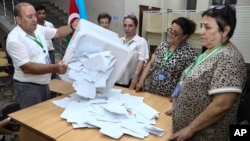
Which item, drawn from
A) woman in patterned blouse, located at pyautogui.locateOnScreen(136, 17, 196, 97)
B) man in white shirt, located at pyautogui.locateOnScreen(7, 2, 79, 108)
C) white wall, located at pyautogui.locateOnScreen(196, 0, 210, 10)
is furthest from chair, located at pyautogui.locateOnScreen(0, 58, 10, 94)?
white wall, located at pyautogui.locateOnScreen(196, 0, 210, 10)

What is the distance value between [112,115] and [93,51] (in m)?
0.50

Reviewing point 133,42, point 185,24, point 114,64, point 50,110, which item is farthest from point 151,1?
point 50,110

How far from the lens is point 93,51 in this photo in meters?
1.52

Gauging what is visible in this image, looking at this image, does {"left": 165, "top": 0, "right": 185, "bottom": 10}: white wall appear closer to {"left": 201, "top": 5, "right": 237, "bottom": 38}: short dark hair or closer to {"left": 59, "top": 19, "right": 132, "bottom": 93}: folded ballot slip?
{"left": 59, "top": 19, "right": 132, "bottom": 93}: folded ballot slip

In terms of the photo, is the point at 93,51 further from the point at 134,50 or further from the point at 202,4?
the point at 202,4

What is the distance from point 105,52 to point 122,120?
51 cm

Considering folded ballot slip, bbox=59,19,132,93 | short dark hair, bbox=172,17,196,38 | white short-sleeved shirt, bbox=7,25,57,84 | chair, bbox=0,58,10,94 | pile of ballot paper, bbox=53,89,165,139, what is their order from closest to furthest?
pile of ballot paper, bbox=53,89,165,139 < folded ballot slip, bbox=59,19,132,93 < white short-sleeved shirt, bbox=7,25,57,84 < short dark hair, bbox=172,17,196,38 < chair, bbox=0,58,10,94

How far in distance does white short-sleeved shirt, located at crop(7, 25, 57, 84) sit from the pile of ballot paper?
304 millimetres

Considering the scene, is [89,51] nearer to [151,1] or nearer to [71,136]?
[71,136]

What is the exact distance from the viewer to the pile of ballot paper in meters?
1.19

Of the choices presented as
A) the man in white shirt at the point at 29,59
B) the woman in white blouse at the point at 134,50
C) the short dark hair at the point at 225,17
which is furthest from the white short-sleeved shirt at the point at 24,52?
the short dark hair at the point at 225,17

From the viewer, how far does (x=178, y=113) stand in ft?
3.57

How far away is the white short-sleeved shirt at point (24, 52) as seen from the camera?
1.54 meters

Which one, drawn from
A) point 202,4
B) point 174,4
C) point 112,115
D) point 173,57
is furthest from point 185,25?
point 174,4
